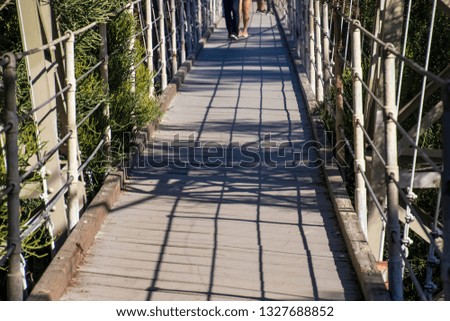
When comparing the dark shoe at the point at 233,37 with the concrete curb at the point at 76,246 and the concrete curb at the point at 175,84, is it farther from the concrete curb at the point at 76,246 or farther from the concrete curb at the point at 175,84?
the concrete curb at the point at 76,246

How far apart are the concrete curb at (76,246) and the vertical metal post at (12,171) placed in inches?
6.6

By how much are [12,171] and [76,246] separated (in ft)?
3.85

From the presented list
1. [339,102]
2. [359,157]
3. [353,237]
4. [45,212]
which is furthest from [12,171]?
[339,102]

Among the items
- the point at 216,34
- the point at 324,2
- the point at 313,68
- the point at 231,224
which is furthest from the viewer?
the point at 216,34

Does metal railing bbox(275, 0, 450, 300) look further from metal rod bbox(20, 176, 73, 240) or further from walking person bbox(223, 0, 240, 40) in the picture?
walking person bbox(223, 0, 240, 40)

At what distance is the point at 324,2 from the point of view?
Answer: 383 inches

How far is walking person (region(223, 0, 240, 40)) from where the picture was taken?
17.9m

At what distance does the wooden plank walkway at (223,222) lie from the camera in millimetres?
5121

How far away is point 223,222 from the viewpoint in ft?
20.7

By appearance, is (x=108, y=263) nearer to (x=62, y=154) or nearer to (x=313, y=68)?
(x=62, y=154)

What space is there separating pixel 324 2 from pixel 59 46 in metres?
3.78

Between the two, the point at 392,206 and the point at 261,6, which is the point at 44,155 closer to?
the point at 392,206

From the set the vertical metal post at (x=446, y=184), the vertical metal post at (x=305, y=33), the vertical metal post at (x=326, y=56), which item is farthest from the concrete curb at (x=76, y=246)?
the vertical metal post at (x=305, y=33)
